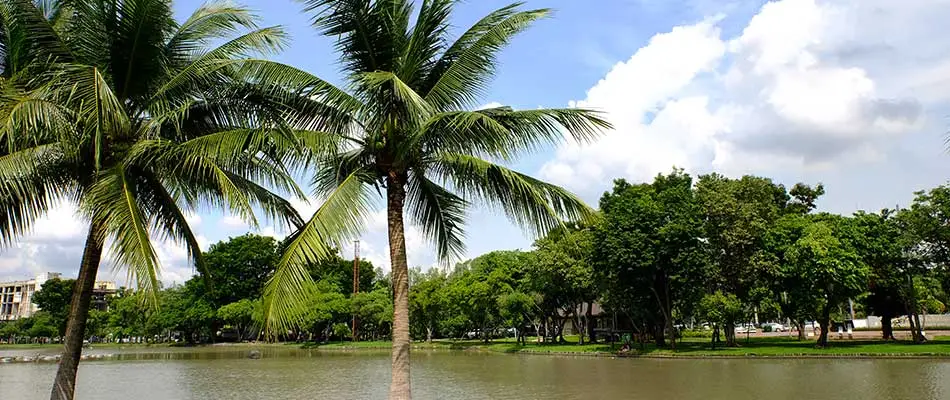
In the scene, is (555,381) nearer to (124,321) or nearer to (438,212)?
(438,212)

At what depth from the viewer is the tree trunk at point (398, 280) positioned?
8.27m

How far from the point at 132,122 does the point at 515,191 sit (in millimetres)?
5262

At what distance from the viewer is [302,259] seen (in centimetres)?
736

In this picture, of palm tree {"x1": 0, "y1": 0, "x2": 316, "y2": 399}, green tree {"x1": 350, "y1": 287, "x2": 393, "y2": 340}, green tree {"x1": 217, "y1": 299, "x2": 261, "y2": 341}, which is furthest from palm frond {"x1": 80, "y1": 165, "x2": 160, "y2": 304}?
green tree {"x1": 217, "y1": 299, "x2": 261, "y2": 341}

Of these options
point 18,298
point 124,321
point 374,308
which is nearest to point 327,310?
point 374,308

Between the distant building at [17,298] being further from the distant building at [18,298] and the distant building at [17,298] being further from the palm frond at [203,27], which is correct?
the palm frond at [203,27]

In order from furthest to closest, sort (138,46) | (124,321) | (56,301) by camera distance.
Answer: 1. (56,301)
2. (124,321)
3. (138,46)

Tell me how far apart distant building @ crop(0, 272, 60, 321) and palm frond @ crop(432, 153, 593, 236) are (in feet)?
513

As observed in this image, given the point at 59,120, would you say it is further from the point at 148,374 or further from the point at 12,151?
the point at 148,374

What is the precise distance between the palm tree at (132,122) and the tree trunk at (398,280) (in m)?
1.42

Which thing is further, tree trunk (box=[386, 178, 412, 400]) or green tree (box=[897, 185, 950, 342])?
green tree (box=[897, 185, 950, 342])

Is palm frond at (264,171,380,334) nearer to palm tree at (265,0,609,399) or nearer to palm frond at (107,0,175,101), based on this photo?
palm tree at (265,0,609,399)


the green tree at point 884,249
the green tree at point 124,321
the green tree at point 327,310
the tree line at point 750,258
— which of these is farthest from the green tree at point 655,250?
the green tree at point 124,321

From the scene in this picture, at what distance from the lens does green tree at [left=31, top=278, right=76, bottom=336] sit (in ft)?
287
